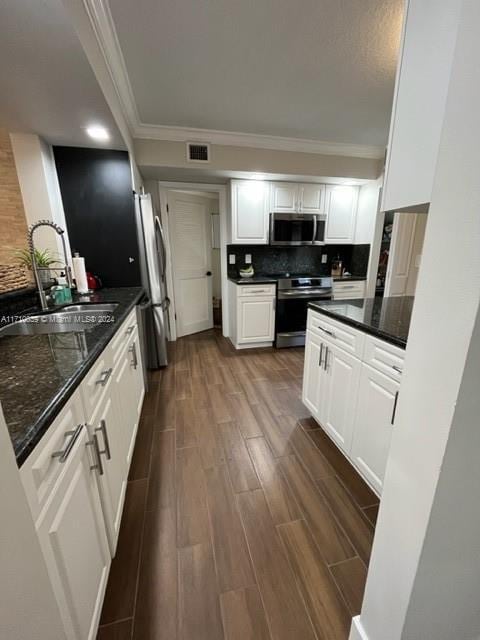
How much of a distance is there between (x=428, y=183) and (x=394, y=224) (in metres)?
3.27

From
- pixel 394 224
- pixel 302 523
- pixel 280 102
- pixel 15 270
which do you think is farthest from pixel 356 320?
pixel 394 224

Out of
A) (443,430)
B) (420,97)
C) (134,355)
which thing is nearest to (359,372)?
(443,430)

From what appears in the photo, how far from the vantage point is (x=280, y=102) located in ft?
7.63

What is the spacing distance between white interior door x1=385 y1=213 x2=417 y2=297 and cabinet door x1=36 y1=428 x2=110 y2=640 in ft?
13.6

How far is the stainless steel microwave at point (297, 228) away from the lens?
3.55m

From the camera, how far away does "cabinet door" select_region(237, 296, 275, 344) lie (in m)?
3.50

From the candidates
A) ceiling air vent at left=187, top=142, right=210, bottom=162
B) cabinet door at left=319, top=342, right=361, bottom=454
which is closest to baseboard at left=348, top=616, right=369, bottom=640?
cabinet door at left=319, top=342, right=361, bottom=454

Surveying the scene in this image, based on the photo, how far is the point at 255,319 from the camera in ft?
11.7

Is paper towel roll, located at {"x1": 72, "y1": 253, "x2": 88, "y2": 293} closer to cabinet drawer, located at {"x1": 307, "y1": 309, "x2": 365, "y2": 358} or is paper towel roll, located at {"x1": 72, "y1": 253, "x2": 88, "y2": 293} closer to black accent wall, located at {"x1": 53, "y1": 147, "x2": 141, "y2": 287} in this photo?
black accent wall, located at {"x1": 53, "y1": 147, "x2": 141, "y2": 287}

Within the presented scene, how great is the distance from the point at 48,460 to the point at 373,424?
1418 millimetres

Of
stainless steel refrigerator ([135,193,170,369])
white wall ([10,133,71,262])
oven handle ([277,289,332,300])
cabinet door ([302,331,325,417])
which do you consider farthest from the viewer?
oven handle ([277,289,332,300])

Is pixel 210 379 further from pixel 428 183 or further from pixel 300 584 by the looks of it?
pixel 428 183

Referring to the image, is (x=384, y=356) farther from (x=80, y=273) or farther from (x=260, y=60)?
(x=80, y=273)

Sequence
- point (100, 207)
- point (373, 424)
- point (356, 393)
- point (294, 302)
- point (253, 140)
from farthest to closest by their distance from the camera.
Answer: point (294, 302), point (253, 140), point (100, 207), point (356, 393), point (373, 424)
